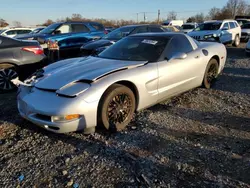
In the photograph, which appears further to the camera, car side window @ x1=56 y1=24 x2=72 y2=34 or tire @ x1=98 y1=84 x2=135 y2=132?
car side window @ x1=56 y1=24 x2=72 y2=34

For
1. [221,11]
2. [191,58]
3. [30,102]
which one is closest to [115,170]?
[30,102]

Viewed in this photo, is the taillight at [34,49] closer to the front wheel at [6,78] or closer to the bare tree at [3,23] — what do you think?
the front wheel at [6,78]

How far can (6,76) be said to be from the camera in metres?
5.56

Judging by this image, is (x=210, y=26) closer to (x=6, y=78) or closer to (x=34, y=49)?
(x=34, y=49)

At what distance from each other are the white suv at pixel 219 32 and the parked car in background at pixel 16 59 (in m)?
8.96

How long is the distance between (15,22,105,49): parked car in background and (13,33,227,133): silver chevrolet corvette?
18.8 ft

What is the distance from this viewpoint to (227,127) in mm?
3643

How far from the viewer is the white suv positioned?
40.7 ft

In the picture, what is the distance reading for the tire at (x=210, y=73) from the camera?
531 centimetres

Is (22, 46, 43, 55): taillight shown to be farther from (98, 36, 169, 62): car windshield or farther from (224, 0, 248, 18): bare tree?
(224, 0, 248, 18): bare tree

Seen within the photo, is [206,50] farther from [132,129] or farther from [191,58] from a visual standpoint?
[132,129]

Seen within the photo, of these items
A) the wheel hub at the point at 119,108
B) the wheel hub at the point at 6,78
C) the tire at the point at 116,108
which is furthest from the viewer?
the wheel hub at the point at 6,78

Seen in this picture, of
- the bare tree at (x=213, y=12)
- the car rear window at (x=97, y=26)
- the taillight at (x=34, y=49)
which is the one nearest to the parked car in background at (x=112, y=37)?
the taillight at (x=34, y=49)

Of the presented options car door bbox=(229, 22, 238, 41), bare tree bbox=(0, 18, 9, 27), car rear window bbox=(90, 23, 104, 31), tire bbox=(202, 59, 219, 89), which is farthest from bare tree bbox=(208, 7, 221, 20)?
tire bbox=(202, 59, 219, 89)
